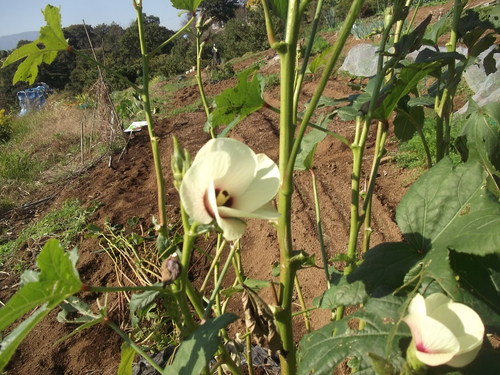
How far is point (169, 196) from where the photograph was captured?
14.1 ft

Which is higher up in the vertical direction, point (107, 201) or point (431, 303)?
point (431, 303)

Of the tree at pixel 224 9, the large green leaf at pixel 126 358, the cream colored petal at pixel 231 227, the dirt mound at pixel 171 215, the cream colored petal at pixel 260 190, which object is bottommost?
the dirt mound at pixel 171 215

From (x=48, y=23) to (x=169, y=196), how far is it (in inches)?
133

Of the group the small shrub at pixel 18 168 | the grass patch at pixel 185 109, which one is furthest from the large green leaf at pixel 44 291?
the grass patch at pixel 185 109

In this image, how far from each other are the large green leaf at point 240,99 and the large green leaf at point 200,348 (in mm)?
395

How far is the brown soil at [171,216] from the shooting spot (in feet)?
7.97

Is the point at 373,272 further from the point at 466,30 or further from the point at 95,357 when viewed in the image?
the point at 95,357

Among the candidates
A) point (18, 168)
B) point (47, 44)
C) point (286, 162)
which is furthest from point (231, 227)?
point (18, 168)

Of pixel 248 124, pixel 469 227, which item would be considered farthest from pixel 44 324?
pixel 248 124

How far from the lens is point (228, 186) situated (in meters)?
0.53

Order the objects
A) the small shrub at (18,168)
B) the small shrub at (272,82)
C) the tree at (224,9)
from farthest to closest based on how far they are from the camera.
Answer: the tree at (224,9) → the small shrub at (272,82) → the small shrub at (18,168)

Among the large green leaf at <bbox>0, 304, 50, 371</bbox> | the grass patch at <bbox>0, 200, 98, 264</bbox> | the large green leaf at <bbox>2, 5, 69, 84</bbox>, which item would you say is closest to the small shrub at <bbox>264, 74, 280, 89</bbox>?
the grass patch at <bbox>0, 200, 98, 264</bbox>

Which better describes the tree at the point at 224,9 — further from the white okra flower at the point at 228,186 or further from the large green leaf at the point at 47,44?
the white okra flower at the point at 228,186

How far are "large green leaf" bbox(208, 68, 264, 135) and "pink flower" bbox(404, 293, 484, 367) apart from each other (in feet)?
1.72
